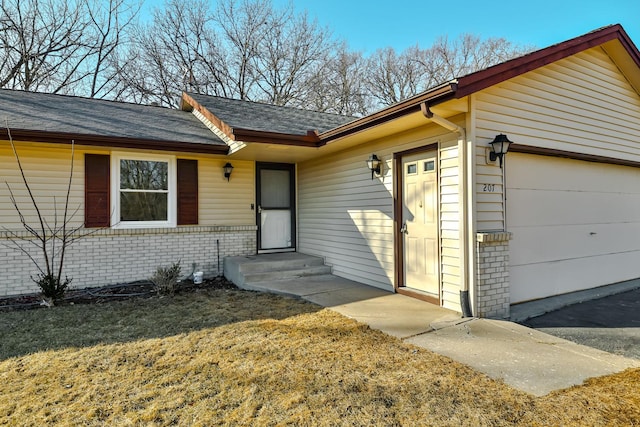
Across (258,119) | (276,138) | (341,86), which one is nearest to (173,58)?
(341,86)

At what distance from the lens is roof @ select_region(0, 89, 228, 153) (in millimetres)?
5723

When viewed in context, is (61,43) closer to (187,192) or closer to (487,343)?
(187,192)

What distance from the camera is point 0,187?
224 inches

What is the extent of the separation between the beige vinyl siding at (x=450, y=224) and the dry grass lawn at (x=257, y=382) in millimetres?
1387

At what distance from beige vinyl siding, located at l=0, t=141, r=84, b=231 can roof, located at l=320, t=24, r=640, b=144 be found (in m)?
4.36

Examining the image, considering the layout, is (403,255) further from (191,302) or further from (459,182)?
(191,302)

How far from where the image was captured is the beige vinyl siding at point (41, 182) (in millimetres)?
5727

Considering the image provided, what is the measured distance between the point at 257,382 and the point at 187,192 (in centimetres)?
504

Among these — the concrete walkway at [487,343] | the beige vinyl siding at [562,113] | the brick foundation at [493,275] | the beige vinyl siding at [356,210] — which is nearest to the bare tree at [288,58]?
the beige vinyl siding at [356,210]

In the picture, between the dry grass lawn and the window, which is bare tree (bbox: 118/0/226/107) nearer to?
the window

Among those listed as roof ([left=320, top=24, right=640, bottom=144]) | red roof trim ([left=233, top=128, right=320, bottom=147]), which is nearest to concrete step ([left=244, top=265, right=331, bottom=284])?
red roof trim ([left=233, top=128, right=320, bottom=147])

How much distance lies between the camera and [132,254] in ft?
21.6

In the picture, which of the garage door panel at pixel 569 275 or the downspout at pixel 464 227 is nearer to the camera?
the downspout at pixel 464 227

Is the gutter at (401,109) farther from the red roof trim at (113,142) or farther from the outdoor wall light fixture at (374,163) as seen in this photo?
the red roof trim at (113,142)
